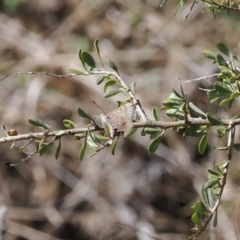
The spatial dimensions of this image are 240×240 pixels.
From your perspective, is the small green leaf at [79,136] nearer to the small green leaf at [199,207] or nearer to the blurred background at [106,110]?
the small green leaf at [199,207]

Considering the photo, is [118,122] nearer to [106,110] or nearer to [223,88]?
[223,88]

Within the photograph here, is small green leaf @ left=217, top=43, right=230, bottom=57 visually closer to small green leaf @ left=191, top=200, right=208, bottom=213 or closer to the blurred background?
small green leaf @ left=191, top=200, right=208, bottom=213

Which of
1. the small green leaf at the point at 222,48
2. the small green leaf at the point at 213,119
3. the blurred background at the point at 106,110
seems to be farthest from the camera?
the blurred background at the point at 106,110

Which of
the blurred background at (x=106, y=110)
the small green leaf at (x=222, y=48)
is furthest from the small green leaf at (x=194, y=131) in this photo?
the blurred background at (x=106, y=110)

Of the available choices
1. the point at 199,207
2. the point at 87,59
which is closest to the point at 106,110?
the point at 87,59

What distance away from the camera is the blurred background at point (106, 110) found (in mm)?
2609

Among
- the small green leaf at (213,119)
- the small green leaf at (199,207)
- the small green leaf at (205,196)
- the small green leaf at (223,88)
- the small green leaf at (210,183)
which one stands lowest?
the small green leaf at (199,207)

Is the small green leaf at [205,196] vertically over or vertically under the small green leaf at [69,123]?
under

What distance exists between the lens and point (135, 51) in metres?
3.26

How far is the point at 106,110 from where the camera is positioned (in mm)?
2832

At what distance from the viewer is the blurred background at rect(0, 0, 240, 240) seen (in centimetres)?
261

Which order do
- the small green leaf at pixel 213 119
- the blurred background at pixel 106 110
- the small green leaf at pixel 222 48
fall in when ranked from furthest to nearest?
the blurred background at pixel 106 110
the small green leaf at pixel 222 48
the small green leaf at pixel 213 119

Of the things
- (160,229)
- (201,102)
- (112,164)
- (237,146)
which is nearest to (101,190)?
(112,164)

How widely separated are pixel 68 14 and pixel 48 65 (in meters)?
0.50
